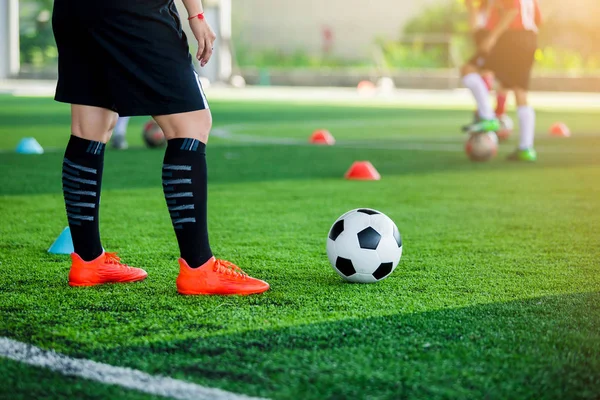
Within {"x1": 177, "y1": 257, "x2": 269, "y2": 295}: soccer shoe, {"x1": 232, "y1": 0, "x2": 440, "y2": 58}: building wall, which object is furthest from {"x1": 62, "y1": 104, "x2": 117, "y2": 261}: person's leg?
{"x1": 232, "y1": 0, "x2": 440, "y2": 58}: building wall

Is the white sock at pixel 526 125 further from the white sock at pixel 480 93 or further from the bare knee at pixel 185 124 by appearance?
the bare knee at pixel 185 124

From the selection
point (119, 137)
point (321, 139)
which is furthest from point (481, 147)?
point (119, 137)

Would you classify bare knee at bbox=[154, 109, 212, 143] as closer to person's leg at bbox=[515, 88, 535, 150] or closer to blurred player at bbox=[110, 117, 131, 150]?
person's leg at bbox=[515, 88, 535, 150]

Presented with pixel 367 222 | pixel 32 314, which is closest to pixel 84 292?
pixel 32 314

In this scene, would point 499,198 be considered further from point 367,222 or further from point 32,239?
point 32,239

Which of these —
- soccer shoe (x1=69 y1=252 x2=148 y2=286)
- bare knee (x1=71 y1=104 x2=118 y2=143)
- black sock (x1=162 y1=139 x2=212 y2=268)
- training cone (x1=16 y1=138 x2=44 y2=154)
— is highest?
bare knee (x1=71 y1=104 x2=118 y2=143)

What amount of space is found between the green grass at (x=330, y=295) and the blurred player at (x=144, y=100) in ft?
0.52

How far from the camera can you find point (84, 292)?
148 inches

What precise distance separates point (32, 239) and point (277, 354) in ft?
8.41

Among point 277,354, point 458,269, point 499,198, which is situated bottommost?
point 499,198

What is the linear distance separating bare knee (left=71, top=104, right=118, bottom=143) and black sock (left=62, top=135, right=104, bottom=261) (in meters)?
0.03

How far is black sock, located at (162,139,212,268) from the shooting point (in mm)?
3598

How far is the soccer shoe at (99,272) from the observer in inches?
152

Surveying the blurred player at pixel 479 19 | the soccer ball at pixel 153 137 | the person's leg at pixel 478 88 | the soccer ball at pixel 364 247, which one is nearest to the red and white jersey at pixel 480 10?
the blurred player at pixel 479 19
